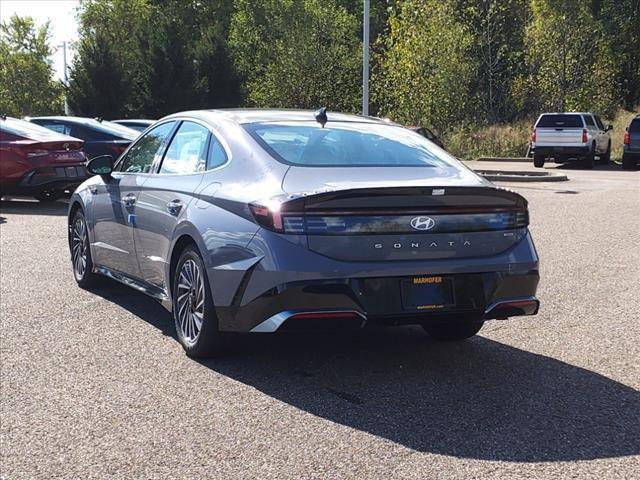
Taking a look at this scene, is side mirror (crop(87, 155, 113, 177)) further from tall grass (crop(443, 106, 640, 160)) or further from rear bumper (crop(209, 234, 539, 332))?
tall grass (crop(443, 106, 640, 160))

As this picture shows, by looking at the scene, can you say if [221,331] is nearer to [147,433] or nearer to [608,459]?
[147,433]

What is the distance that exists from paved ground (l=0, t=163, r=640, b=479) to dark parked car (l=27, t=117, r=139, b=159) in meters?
9.63

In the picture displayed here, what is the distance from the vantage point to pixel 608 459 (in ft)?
12.5

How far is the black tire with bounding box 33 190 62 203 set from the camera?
15.5 meters

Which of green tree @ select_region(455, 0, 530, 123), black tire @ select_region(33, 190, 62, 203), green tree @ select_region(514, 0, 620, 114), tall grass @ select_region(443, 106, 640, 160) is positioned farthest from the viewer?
green tree @ select_region(455, 0, 530, 123)

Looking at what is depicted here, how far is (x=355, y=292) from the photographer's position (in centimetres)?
466

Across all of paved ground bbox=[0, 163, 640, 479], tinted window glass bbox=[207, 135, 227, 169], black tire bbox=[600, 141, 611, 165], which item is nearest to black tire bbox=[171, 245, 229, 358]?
paved ground bbox=[0, 163, 640, 479]

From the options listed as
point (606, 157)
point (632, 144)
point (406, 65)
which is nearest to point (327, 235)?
point (632, 144)

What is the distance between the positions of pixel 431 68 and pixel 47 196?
1013 inches

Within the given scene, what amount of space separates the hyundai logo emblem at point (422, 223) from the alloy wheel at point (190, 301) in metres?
1.36

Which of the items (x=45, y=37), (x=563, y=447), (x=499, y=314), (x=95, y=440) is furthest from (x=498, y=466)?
(x=45, y=37)

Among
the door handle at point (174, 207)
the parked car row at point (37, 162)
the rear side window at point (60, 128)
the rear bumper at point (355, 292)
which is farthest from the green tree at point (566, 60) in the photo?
the rear bumper at point (355, 292)

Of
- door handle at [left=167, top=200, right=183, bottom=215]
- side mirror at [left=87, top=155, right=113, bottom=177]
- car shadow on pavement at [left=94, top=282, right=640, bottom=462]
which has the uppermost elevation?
side mirror at [left=87, top=155, right=113, bottom=177]

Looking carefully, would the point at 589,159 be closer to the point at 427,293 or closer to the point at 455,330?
the point at 455,330
